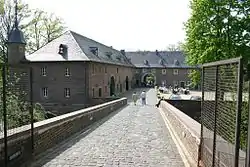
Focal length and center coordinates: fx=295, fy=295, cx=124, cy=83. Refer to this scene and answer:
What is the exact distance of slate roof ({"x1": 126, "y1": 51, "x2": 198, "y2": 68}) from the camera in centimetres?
6456

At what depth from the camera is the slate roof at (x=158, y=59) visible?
6456 centimetres

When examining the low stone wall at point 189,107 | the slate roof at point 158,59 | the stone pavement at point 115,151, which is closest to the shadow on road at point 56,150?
the stone pavement at point 115,151

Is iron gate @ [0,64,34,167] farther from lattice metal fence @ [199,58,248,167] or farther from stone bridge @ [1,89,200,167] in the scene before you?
lattice metal fence @ [199,58,248,167]

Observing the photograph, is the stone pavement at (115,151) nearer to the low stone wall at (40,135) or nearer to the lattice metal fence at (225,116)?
the low stone wall at (40,135)

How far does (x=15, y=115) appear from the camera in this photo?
626 centimetres

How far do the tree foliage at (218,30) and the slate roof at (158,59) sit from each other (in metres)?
39.6

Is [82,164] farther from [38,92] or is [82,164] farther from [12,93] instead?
[38,92]

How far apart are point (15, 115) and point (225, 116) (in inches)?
174

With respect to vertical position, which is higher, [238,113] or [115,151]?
[238,113]

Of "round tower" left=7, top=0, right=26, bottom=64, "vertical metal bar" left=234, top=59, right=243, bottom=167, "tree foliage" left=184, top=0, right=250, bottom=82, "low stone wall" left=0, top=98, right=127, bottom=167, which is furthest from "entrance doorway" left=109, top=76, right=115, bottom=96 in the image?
"vertical metal bar" left=234, top=59, right=243, bottom=167

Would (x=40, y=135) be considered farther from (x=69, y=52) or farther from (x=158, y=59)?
(x=158, y=59)

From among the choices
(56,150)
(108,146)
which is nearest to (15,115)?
(56,150)

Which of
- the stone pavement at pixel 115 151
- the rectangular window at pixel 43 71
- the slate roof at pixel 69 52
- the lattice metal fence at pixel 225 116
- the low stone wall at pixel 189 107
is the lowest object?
the low stone wall at pixel 189 107

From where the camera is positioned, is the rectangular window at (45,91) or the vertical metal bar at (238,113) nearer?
the vertical metal bar at (238,113)
